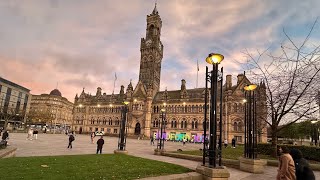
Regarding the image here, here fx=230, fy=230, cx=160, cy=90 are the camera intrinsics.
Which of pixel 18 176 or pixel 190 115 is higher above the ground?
pixel 190 115

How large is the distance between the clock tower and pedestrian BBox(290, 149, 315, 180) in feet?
221

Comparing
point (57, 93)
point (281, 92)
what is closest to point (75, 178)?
point (281, 92)

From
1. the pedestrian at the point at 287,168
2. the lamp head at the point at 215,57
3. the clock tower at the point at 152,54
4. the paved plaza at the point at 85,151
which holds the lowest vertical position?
the paved plaza at the point at 85,151

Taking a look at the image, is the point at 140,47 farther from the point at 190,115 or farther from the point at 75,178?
the point at 75,178

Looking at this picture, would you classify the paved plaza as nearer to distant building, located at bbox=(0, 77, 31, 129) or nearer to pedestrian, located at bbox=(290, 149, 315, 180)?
pedestrian, located at bbox=(290, 149, 315, 180)

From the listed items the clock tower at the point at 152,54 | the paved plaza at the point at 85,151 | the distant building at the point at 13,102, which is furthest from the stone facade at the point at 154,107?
the distant building at the point at 13,102

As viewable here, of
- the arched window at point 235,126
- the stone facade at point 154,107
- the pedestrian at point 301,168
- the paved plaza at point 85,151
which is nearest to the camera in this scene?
the pedestrian at point 301,168

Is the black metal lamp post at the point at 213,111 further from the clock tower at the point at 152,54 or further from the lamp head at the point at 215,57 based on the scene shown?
the clock tower at the point at 152,54

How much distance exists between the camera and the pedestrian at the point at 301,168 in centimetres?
662

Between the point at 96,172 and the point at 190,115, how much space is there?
57552mm

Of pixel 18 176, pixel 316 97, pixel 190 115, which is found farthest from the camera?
pixel 190 115

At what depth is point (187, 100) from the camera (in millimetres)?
67438

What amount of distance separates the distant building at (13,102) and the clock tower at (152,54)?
52.7m

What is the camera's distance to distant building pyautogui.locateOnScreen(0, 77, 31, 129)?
297 feet
